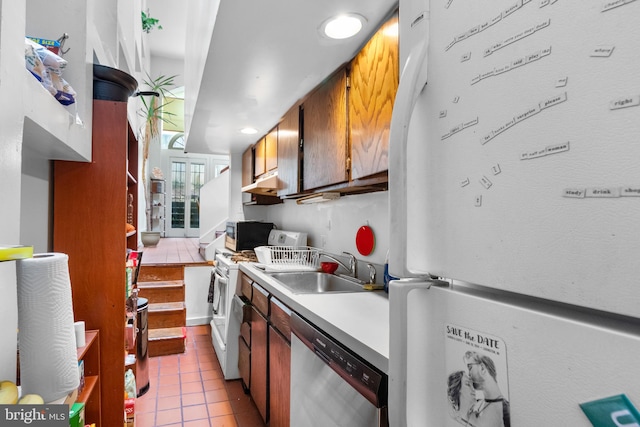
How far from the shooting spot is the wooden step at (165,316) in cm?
364

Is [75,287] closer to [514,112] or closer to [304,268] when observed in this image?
[304,268]

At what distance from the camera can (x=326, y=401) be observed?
136 centimetres

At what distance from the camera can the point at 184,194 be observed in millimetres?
8078

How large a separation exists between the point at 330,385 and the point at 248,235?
2637 millimetres

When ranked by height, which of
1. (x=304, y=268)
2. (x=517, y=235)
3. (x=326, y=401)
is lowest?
(x=326, y=401)

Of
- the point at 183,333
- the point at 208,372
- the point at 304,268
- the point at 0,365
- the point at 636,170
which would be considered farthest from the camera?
the point at 183,333

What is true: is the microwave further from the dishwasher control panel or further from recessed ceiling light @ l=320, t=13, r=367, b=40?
recessed ceiling light @ l=320, t=13, r=367, b=40

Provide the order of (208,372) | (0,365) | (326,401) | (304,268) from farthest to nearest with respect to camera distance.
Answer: (208,372), (304,268), (326,401), (0,365)

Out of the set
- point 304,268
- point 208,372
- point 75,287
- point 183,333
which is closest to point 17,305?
point 75,287

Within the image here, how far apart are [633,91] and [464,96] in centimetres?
23

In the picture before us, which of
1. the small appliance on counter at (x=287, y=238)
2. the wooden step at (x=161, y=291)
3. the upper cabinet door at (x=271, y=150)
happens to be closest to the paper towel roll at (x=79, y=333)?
the small appliance on counter at (x=287, y=238)

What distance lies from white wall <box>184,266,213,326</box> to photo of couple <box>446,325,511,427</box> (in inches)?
165

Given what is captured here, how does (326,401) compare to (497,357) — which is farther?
(326,401)

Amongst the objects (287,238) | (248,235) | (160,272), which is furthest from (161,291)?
(287,238)
